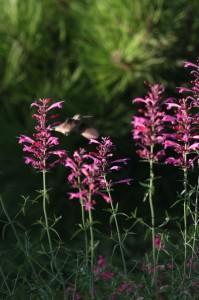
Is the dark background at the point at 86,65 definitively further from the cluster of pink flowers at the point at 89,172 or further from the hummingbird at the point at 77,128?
the cluster of pink flowers at the point at 89,172

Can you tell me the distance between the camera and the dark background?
629 cm

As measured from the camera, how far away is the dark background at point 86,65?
6293mm

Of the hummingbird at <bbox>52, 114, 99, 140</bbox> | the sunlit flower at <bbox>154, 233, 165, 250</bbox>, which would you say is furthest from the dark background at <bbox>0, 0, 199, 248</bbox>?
the hummingbird at <bbox>52, 114, 99, 140</bbox>

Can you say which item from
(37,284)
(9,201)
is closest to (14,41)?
(9,201)

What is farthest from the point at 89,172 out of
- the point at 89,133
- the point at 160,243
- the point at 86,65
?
the point at 86,65

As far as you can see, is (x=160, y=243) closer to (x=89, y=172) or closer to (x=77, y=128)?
(x=89, y=172)

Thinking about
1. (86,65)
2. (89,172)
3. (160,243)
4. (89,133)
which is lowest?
(160,243)

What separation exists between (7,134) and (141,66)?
1154mm

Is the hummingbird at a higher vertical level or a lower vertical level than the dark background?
lower

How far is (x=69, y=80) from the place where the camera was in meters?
6.81

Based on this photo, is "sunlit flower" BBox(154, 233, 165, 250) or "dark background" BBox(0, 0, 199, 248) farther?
"dark background" BBox(0, 0, 199, 248)

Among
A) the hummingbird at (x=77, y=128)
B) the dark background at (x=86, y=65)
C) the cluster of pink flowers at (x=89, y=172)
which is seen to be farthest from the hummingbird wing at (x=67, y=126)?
the dark background at (x=86, y=65)

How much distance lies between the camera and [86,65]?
6.68 meters

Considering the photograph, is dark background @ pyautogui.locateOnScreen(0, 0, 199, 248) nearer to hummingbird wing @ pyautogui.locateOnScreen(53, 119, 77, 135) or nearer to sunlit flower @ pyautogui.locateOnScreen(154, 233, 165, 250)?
sunlit flower @ pyautogui.locateOnScreen(154, 233, 165, 250)
